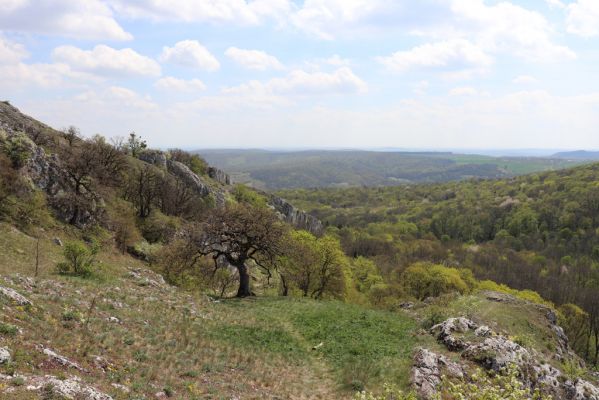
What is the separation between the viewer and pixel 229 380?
19.0m

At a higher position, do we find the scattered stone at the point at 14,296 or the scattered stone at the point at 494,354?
the scattered stone at the point at 14,296

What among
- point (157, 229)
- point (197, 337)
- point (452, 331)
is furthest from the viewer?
point (157, 229)

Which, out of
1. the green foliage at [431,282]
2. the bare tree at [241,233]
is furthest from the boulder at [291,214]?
the bare tree at [241,233]

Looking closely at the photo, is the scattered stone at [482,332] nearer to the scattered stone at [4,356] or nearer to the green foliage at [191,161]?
the scattered stone at [4,356]

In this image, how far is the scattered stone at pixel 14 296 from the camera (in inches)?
706

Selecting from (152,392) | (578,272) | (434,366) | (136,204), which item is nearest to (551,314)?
(434,366)

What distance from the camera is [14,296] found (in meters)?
18.2

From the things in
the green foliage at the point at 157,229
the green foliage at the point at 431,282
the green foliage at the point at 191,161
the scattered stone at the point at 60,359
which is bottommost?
the green foliage at the point at 431,282

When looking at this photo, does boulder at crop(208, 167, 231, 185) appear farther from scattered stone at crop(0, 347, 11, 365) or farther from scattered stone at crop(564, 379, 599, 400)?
scattered stone at crop(0, 347, 11, 365)

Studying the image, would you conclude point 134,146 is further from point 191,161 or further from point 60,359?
point 60,359

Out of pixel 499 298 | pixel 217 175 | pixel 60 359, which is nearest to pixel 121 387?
pixel 60 359

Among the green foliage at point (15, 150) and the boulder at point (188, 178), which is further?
the boulder at point (188, 178)

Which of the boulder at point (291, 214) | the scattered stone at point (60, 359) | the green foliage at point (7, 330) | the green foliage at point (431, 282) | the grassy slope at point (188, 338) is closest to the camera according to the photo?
the scattered stone at point (60, 359)

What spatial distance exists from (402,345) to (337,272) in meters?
25.5
